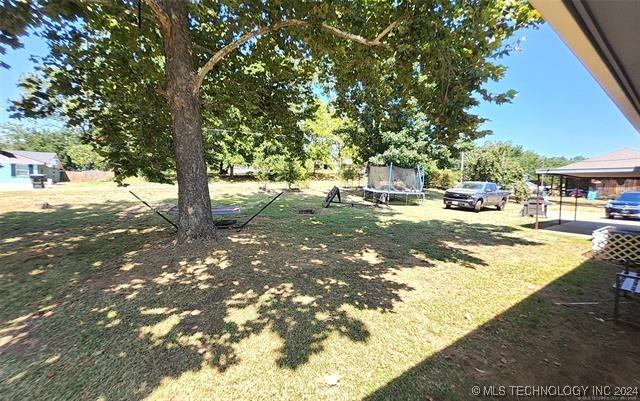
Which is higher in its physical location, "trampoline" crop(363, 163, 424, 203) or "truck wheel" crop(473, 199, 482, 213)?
"trampoline" crop(363, 163, 424, 203)

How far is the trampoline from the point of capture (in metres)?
16.3

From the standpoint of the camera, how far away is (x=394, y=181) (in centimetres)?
1648

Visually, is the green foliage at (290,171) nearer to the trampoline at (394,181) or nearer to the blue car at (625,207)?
the trampoline at (394,181)

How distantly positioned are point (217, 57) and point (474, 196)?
1421 cm

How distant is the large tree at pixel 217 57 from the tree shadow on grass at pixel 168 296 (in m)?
1.68

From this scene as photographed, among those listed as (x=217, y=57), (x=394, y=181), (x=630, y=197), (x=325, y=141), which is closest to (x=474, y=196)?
(x=394, y=181)

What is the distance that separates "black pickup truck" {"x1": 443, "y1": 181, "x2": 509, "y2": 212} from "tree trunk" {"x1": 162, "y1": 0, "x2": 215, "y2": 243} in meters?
13.5

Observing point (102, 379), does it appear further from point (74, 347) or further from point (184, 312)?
point (184, 312)

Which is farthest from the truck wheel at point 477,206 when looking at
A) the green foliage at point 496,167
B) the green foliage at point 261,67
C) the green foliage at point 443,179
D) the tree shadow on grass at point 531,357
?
the green foliage at point 443,179

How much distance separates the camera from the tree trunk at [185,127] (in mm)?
5852

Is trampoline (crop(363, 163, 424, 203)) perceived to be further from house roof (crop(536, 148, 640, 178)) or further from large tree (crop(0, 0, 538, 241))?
large tree (crop(0, 0, 538, 241))

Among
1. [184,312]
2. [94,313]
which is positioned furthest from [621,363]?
[94,313]

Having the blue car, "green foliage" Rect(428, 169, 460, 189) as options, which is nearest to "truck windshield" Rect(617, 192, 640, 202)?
the blue car

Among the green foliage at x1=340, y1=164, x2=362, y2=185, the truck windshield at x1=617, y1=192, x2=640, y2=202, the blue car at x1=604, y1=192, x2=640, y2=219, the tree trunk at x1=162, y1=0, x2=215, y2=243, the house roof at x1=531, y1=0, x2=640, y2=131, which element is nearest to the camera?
the house roof at x1=531, y1=0, x2=640, y2=131
